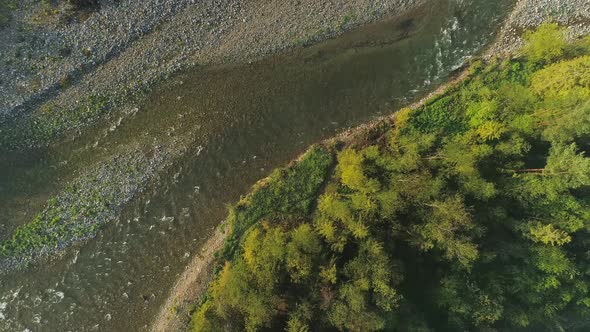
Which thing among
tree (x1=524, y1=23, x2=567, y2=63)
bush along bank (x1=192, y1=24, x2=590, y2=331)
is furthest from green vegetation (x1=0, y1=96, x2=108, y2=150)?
tree (x1=524, y1=23, x2=567, y2=63)

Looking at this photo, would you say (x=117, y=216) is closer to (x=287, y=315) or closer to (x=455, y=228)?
(x=287, y=315)

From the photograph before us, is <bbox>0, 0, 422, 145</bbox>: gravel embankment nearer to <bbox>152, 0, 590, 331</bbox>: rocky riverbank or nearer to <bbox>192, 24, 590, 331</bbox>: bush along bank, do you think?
<bbox>152, 0, 590, 331</bbox>: rocky riverbank

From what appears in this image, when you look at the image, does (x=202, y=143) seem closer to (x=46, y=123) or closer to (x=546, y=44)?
(x=46, y=123)

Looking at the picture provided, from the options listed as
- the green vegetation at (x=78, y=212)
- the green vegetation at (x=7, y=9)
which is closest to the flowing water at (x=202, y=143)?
the green vegetation at (x=78, y=212)

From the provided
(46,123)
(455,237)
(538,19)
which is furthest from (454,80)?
(46,123)

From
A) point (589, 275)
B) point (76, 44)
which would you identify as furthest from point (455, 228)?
point (76, 44)

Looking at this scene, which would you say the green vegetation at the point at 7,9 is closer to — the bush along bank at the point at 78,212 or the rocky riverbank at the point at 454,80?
the bush along bank at the point at 78,212
